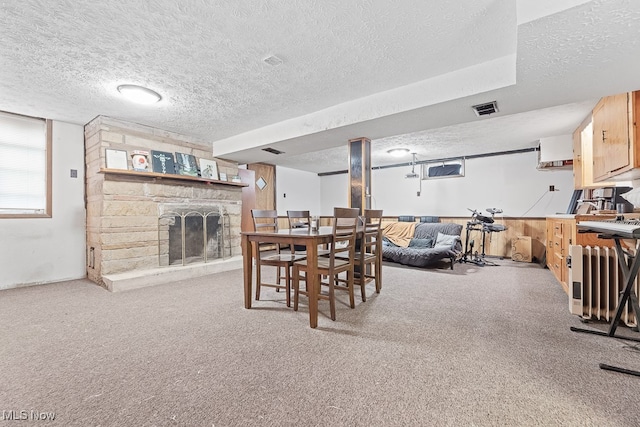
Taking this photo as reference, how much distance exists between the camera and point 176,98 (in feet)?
10.2

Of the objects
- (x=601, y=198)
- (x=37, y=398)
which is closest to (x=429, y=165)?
(x=601, y=198)

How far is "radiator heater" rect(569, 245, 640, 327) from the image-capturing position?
224 cm

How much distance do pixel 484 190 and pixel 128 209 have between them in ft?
22.2

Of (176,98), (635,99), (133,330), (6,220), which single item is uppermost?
(176,98)

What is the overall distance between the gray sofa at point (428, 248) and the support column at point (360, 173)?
1415 millimetres

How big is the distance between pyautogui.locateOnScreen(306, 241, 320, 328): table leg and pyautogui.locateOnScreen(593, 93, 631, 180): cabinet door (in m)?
2.73

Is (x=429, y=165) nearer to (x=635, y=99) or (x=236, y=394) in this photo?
(x=635, y=99)

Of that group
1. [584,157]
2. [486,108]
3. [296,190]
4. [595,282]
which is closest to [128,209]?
[486,108]

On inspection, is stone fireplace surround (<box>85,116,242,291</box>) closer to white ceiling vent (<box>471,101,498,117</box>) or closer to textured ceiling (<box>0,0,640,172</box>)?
textured ceiling (<box>0,0,640,172</box>)

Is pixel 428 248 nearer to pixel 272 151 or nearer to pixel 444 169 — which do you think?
pixel 444 169

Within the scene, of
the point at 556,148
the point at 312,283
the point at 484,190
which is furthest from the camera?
the point at 484,190

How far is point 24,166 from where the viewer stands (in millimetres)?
3600

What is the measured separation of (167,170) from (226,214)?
4.12 feet

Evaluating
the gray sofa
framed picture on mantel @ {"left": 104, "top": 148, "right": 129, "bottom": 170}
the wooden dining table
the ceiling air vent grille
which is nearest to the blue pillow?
the gray sofa
